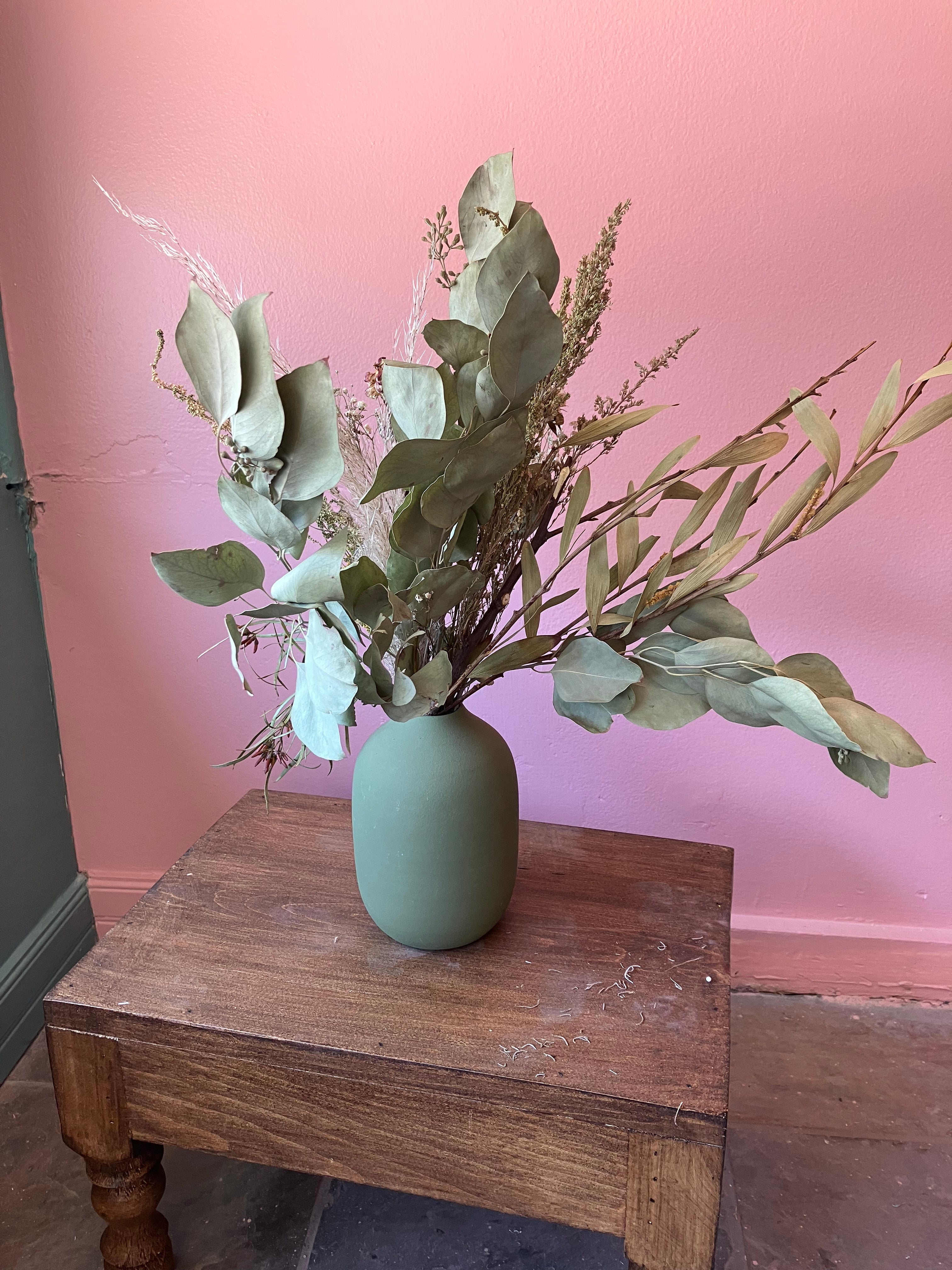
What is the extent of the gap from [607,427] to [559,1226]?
1.08m

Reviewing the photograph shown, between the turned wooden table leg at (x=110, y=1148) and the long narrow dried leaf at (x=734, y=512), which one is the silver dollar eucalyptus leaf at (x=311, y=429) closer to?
the long narrow dried leaf at (x=734, y=512)

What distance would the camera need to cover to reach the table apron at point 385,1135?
2.54 ft

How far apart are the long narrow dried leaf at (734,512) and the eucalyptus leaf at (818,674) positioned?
130mm

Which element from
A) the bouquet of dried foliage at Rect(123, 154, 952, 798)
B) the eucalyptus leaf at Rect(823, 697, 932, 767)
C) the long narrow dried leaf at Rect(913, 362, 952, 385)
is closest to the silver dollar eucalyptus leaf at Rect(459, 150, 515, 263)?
the bouquet of dried foliage at Rect(123, 154, 952, 798)

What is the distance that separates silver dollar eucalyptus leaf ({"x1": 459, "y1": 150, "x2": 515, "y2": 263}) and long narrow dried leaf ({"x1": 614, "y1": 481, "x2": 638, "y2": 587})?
0.90 ft

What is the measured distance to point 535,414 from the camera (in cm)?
74

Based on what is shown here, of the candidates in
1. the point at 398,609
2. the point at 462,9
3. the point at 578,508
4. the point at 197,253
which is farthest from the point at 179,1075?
the point at 462,9

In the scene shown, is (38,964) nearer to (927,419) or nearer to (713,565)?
(713,565)

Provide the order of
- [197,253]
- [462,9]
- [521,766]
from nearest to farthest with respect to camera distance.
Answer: [462,9] → [197,253] → [521,766]

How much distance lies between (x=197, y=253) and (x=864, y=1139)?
1.69 m

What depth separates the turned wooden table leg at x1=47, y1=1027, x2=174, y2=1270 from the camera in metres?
0.87

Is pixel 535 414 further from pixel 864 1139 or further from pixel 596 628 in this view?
pixel 864 1139

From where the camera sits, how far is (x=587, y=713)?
829mm

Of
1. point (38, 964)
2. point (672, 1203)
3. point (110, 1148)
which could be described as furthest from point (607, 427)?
point (38, 964)
